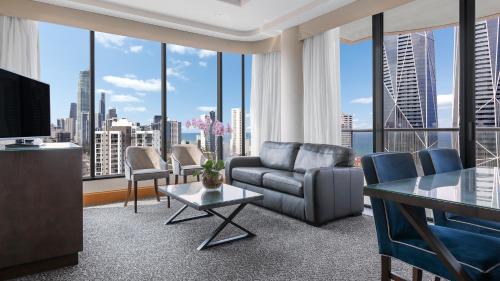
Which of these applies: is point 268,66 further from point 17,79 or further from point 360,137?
point 17,79

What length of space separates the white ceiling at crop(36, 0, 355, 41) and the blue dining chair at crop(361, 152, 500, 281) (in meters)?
3.08

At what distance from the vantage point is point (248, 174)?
4387mm

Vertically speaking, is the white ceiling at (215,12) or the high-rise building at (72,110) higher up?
the white ceiling at (215,12)

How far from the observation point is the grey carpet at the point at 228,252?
7.19 feet

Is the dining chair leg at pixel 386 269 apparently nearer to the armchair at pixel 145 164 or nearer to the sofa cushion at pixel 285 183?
the sofa cushion at pixel 285 183

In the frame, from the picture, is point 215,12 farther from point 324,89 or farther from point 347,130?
point 347,130

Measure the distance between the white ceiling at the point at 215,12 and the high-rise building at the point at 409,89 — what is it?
3.58 ft

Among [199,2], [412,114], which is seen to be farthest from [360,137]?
[199,2]

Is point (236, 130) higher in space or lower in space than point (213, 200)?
higher

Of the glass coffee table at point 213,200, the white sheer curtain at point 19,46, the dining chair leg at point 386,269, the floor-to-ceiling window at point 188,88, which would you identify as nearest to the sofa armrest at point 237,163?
the floor-to-ceiling window at point 188,88

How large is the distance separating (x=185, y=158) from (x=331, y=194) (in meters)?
2.66

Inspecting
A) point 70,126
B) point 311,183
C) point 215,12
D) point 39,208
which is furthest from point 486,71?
point 70,126

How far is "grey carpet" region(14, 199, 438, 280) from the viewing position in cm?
219

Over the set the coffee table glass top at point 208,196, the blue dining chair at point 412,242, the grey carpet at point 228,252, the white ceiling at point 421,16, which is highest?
the white ceiling at point 421,16
